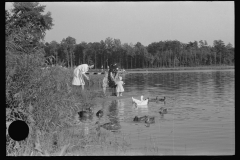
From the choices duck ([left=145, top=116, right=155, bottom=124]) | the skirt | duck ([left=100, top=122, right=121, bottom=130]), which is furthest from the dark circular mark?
the skirt

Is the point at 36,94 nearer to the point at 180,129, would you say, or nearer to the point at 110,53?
the point at 180,129

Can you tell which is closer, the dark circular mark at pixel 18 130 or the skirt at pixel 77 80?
the dark circular mark at pixel 18 130

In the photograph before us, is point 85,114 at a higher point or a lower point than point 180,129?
higher

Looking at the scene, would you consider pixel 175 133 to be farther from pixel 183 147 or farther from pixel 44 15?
pixel 44 15

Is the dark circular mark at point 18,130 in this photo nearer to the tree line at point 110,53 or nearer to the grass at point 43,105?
the grass at point 43,105

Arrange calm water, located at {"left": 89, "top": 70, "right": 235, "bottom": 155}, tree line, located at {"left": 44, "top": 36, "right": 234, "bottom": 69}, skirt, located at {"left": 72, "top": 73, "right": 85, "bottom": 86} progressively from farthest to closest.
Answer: skirt, located at {"left": 72, "top": 73, "right": 85, "bottom": 86} < tree line, located at {"left": 44, "top": 36, "right": 234, "bottom": 69} < calm water, located at {"left": 89, "top": 70, "right": 235, "bottom": 155}

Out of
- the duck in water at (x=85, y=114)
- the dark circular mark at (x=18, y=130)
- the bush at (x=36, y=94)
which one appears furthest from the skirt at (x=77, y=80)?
the dark circular mark at (x=18, y=130)

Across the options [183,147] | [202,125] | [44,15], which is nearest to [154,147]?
[183,147]

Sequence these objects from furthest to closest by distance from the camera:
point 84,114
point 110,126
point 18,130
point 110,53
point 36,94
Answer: point 110,53, point 84,114, point 110,126, point 36,94, point 18,130

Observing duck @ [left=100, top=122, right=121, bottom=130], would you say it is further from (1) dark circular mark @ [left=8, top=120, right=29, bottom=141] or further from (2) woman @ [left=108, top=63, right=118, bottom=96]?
(2) woman @ [left=108, top=63, right=118, bottom=96]

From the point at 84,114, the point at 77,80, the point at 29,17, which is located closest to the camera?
the point at 84,114

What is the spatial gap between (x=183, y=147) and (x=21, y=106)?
4826mm

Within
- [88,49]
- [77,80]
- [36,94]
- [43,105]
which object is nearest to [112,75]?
[77,80]
